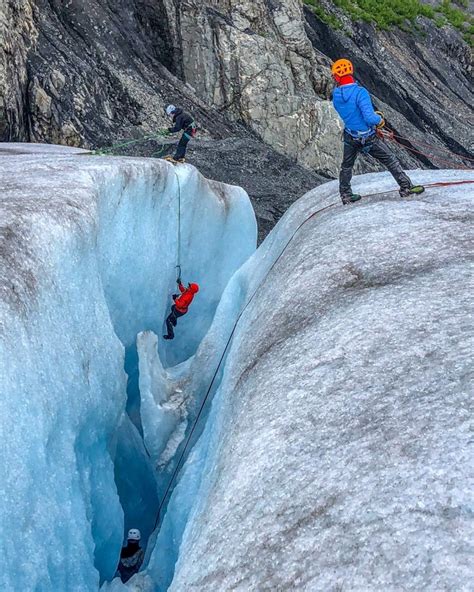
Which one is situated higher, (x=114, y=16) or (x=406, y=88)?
(x=114, y=16)

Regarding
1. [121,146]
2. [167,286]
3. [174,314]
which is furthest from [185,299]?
[121,146]

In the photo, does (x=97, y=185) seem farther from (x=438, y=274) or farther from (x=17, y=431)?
Answer: (x=438, y=274)

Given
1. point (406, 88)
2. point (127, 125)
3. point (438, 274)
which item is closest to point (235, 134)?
point (127, 125)

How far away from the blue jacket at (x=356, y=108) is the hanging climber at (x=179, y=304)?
4.25 m

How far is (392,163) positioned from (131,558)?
5.68 meters

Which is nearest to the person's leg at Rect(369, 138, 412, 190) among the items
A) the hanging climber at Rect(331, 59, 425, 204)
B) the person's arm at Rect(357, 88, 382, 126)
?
the hanging climber at Rect(331, 59, 425, 204)

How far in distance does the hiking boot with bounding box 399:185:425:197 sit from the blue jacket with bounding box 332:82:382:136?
89cm

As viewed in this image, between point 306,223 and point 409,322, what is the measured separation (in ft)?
13.8

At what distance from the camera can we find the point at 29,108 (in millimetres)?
17562

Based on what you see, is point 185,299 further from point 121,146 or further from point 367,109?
point 121,146

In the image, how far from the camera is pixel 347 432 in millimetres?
3568

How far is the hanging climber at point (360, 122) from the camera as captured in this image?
7199 millimetres

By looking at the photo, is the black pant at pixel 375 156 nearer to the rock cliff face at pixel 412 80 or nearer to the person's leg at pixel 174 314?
the person's leg at pixel 174 314

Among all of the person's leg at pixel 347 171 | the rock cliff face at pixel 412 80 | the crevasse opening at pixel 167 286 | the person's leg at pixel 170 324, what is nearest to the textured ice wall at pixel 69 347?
the crevasse opening at pixel 167 286
